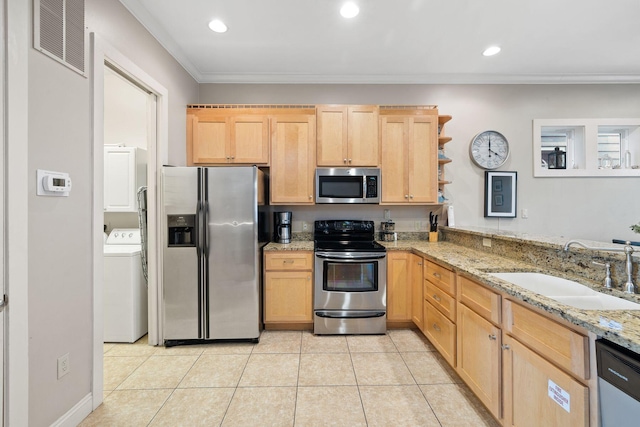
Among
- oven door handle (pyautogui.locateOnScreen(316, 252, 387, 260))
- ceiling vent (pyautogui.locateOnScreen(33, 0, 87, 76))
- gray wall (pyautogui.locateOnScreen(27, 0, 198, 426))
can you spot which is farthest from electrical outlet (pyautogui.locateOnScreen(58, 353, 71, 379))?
oven door handle (pyautogui.locateOnScreen(316, 252, 387, 260))

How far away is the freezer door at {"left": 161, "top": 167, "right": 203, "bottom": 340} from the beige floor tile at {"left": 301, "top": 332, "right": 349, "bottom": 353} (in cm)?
101

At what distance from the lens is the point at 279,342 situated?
2.64 metres

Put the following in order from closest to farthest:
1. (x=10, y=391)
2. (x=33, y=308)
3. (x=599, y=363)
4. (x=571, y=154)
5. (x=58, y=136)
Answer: (x=599, y=363)
(x=10, y=391)
(x=33, y=308)
(x=58, y=136)
(x=571, y=154)

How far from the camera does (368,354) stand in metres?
2.41

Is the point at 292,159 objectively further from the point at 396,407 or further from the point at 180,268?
the point at 396,407

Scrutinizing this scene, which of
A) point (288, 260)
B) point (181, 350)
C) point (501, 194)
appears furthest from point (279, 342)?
point (501, 194)

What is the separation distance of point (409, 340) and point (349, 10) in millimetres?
3005

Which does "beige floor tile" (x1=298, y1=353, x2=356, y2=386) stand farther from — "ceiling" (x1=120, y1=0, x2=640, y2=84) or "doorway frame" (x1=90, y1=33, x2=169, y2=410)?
"ceiling" (x1=120, y1=0, x2=640, y2=84)

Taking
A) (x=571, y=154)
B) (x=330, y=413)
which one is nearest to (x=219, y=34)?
(x=330, y=413)

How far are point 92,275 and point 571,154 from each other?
5127 millimetres

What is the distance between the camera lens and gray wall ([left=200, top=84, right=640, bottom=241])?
3.36 m

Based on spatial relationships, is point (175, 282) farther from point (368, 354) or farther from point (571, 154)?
point (571, 154)

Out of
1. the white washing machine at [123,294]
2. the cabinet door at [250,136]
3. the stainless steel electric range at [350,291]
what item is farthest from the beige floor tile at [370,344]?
the cabinet door at [250,136]

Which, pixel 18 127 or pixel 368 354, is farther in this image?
pixel 368 354
